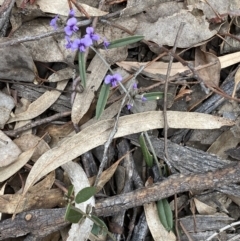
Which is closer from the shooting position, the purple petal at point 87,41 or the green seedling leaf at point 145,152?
the purple petal at point 87,41

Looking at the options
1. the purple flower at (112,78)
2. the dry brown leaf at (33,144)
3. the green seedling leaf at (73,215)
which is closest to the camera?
the green seedling leaf at (73,215)

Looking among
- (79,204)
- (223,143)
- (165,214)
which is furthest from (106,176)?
(223,143)

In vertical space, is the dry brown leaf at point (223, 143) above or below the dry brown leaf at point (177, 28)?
below

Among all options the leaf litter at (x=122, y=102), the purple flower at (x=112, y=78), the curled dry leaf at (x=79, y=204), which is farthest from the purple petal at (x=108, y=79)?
the curled dry leaf at (x=79, y=204)

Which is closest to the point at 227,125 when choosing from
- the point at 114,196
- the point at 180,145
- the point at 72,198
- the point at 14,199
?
the point at 180,145

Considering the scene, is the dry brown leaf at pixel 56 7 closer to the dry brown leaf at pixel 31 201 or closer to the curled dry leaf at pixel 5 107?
the curled dry leaf at pixel 5 107

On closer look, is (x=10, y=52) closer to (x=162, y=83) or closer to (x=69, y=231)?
(x=162, y=83)
